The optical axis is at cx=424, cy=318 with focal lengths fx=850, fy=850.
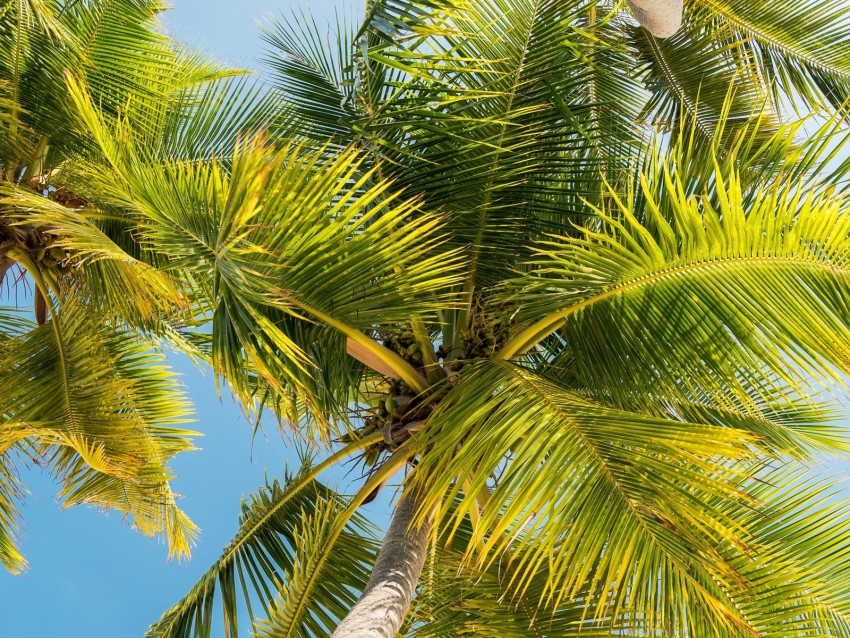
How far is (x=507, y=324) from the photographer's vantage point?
438 centimetres

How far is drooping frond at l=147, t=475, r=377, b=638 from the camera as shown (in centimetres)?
475

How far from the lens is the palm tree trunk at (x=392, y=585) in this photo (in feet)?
12.1

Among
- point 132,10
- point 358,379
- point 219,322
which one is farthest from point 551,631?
point 132,10

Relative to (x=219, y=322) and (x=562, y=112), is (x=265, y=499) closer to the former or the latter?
(x=219, y=322)

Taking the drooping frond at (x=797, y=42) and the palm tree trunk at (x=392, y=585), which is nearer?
the palm tree trunk at (x=392, y=585)

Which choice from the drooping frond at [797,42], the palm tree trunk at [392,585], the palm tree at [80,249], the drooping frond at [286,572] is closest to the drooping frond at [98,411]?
the palm tree at [80,249]

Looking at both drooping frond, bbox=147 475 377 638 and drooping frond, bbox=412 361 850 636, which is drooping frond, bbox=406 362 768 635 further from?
drooping frond, bbox=147 475 377 638

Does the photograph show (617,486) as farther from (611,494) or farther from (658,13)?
(658,13)

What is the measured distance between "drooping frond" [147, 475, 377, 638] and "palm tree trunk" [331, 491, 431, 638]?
429mm

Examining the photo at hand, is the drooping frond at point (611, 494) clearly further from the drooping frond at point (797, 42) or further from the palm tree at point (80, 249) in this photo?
the drooping frond at point (797, 42)

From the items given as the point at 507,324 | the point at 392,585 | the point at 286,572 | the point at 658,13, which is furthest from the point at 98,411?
the point at 658,13

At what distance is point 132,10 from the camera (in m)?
6.13

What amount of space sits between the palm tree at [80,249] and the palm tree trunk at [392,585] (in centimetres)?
198

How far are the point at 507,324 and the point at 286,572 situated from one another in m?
2.09
